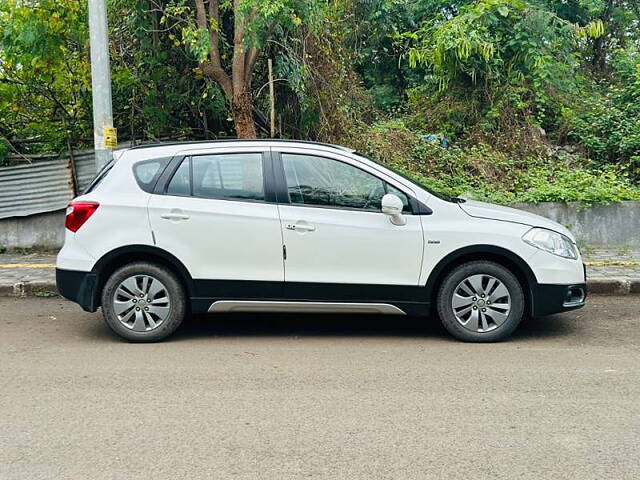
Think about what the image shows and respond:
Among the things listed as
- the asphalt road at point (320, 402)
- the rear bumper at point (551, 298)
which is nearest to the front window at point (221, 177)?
the asphalt road at point (320, 402)

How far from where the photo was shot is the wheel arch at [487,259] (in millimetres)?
6254

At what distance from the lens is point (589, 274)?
8844 mm

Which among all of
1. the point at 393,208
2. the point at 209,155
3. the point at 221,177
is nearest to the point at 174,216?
the point at 221,177

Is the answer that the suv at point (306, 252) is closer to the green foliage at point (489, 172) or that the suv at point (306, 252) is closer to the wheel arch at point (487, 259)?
the wheel arch at point (487, 259)

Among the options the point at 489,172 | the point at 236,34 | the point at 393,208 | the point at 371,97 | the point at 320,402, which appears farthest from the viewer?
the point at 371,97

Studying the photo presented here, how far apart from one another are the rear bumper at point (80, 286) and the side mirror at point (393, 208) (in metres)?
2.66

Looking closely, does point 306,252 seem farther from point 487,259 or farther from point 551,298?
point 551,298

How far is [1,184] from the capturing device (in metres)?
10.8

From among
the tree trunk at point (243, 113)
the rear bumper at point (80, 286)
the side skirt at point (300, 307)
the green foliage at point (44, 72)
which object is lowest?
the side skirt at point (300, 307)

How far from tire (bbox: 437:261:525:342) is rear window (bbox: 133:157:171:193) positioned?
2.75m

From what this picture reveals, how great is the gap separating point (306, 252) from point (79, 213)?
207 cm

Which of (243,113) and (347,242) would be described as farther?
(243,113)

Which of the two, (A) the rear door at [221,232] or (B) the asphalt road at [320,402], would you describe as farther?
(A) the rear door at [221,232]

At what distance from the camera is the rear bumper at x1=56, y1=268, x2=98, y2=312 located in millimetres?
6371
